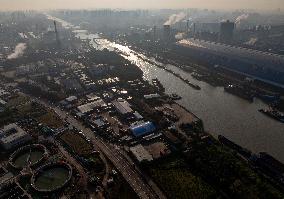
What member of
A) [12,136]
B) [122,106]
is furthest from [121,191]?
[122,106]

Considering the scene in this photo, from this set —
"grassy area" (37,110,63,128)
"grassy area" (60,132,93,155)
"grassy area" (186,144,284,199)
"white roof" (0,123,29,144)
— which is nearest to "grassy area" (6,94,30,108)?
"grassy area" (37,110,63,128)

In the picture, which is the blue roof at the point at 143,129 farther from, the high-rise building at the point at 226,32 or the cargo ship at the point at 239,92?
the high-rise building at the point at 226,32

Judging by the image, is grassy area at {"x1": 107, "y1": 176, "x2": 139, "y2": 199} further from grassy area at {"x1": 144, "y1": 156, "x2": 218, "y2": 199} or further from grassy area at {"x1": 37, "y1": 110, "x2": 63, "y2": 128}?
grassy area at {"x1": 37, "y1": 110, "x2": 63, "y2": 128}

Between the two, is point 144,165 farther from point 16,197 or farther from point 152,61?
point 152,61

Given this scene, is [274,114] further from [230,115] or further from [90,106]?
[90,106]

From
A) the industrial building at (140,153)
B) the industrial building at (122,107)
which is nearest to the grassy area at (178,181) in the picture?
the industrial building at (140,153)
